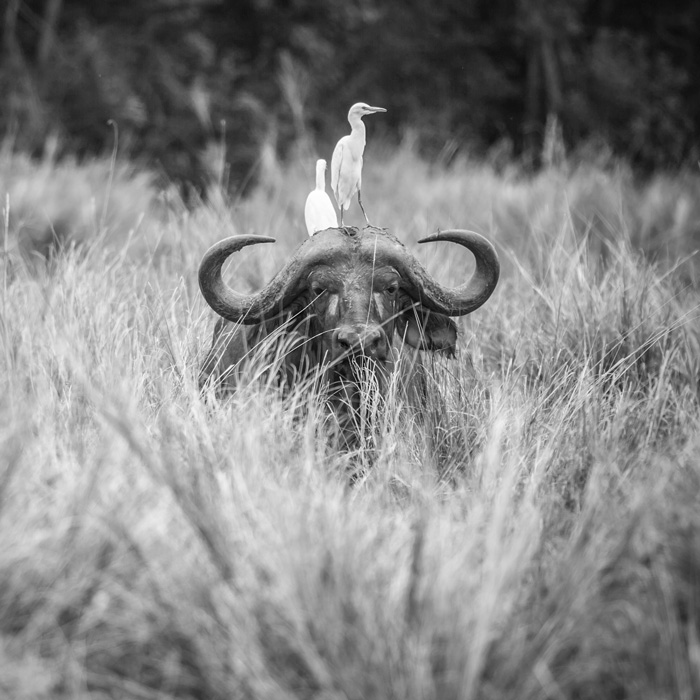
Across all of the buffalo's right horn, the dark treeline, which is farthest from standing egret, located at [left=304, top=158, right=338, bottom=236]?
the dark treeline

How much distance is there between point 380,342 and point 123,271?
2230 millimetres

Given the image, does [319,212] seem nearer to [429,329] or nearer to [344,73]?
[429,329]

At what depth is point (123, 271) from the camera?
5453 millimetres

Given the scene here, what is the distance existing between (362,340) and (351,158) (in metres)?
1.00

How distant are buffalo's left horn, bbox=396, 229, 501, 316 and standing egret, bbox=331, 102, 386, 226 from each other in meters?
0.42

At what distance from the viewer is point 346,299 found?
3832 millimetres

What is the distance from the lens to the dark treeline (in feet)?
51.1

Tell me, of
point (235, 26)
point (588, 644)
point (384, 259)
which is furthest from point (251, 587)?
point (235, 26)

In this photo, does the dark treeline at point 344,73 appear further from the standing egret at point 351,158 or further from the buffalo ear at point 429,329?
the buffalo ear at point 429,329

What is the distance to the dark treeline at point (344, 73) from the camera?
15.6 m

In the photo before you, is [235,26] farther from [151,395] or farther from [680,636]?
[680,636]

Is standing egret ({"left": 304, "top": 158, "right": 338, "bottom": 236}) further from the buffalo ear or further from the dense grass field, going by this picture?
the dense grass field

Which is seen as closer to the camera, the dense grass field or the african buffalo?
the dense grass field

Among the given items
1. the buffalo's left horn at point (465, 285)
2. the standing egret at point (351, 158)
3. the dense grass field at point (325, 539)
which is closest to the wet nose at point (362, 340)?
the dense grass field at point (325, 539)
